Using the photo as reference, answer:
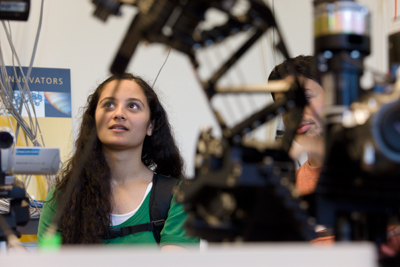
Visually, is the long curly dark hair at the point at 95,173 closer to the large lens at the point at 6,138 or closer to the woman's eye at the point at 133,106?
the woman's eye at the point at 133,106

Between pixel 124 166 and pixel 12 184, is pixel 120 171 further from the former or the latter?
pixel 12 184

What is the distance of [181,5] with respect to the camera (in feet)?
1.84

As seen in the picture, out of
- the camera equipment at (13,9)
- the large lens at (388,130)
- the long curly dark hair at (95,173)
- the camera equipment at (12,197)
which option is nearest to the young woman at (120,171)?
the long curly dark hair at (95,173)

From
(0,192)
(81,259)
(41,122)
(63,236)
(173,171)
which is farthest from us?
(41,122)

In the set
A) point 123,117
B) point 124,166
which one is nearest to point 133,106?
point 123,117

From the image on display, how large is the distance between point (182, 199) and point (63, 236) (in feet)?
2.97

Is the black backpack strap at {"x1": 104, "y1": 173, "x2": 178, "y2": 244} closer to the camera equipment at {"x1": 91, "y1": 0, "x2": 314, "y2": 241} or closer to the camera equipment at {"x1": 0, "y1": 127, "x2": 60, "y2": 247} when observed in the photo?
the camera equipment at {"x1": 0, "y1": 127, "x2": 60, "y2": 247}

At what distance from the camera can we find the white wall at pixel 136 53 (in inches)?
84.0

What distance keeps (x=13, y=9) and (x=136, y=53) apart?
4.48ft

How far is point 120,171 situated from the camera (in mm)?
1592

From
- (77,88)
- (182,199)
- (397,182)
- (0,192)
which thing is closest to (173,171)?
(77,88)

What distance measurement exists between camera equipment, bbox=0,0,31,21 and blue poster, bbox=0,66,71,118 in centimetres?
151

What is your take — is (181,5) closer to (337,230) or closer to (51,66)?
(337,230)

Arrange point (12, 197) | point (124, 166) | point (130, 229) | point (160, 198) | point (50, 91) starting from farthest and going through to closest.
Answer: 1. point (50, 91)
2. point (124, 166)
3. point (160, 198)
4. point (130, 229)
5. point (12, 197)
